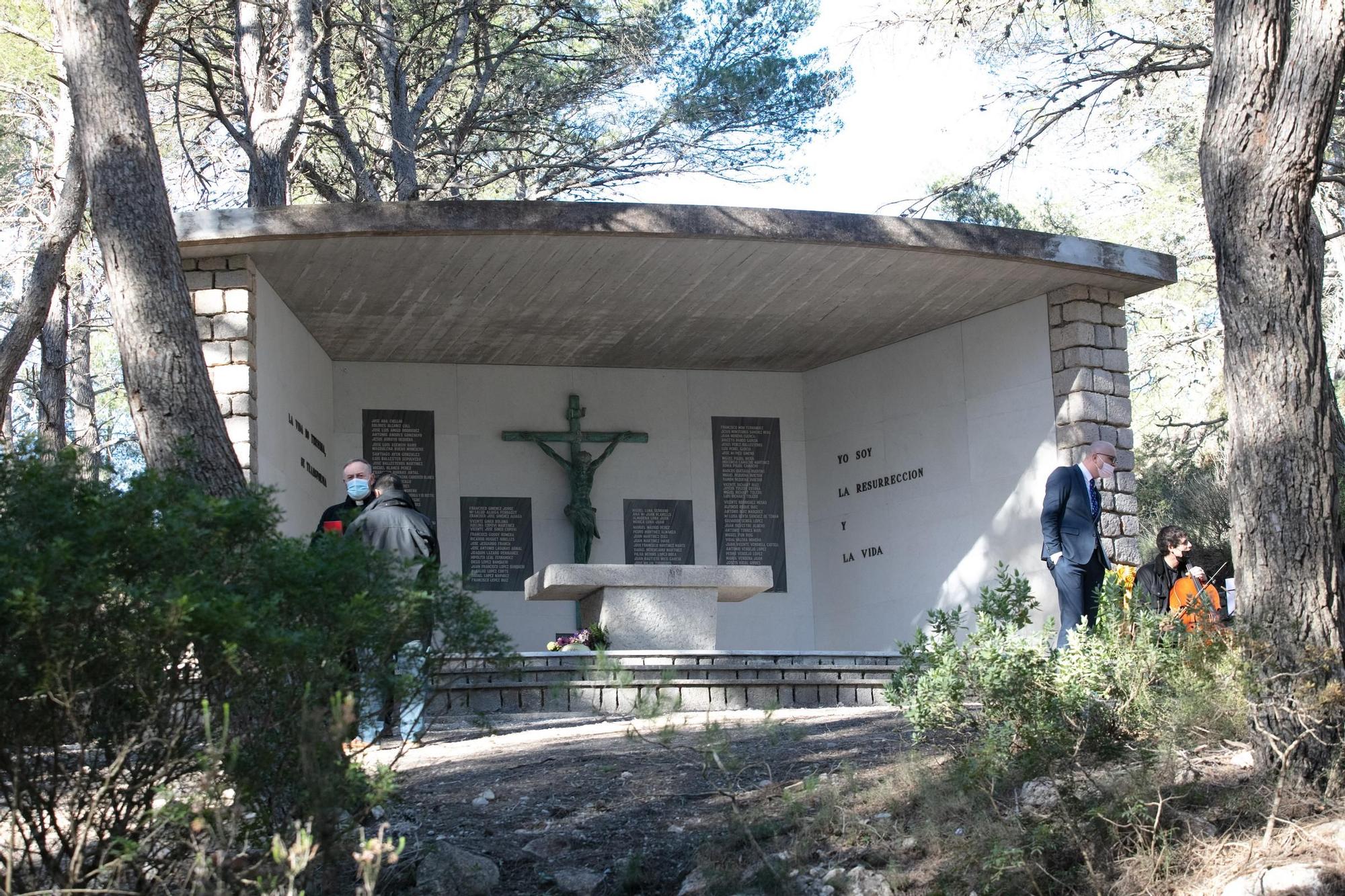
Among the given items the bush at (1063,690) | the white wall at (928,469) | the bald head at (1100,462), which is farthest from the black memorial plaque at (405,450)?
the bush at (1063,690)

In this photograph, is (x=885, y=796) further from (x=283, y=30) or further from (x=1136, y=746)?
(x=283, y=30)

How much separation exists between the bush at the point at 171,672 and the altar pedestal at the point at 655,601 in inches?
211

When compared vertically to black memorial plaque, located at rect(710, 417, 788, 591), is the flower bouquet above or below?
below

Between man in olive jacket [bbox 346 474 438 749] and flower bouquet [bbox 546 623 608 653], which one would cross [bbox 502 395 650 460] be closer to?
flower bouquet [bbox 546 623 608 653]

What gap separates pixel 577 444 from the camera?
12.1 meters

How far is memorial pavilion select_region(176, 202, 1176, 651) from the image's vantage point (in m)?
9.06

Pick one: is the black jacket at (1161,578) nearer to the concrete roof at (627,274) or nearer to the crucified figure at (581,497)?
the concrete roof at (627,274)

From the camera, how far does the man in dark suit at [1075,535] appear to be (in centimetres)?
737

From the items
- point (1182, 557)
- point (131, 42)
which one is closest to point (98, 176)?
point (131, 42)

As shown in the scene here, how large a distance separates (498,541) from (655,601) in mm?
2884

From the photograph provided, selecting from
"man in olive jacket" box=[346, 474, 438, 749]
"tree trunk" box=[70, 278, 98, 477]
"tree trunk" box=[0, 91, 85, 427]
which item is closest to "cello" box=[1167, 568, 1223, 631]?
"man in olive jacket" box=[346, 474, 438, 749]

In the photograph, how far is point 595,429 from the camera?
12.3 meters

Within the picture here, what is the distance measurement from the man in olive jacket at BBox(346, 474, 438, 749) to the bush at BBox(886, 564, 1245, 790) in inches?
66.5

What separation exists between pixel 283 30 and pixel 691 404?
4569mm
